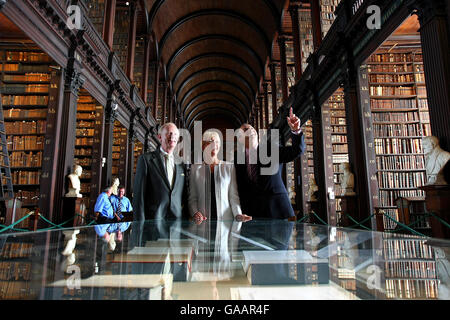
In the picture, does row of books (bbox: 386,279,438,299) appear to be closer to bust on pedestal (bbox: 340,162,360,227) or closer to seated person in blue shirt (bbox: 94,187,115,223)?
bust on pedestal (bbox: 340,162,360,227)

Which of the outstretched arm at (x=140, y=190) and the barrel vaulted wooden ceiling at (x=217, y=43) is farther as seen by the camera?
the barrel vaulted wooden ceiling at (x=217, y=43)

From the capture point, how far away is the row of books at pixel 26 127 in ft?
21.4

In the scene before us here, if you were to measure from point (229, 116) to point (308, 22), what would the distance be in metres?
17.5

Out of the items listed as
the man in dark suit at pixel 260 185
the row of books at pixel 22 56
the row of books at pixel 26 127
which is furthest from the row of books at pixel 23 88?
the man in dark suit at pixel 260 185

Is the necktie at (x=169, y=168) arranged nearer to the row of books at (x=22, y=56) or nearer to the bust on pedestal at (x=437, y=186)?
the bust on pedestal at (x=437, y=186)

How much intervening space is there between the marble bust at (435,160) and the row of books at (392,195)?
9.25 ft

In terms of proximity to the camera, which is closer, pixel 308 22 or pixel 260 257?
pixel 260 257

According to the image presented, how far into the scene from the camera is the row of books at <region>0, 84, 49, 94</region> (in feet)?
21.8

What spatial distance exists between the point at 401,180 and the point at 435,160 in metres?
3.15

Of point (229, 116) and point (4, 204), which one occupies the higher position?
point (229, 116)
